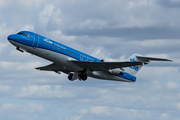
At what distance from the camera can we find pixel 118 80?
5653 centimetres

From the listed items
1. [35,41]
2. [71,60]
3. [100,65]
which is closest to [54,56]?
[71,60]

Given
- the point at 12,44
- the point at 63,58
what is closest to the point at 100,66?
the point at 63,58

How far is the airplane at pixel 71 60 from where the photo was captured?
45.9 m

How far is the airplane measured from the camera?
45.9 metres

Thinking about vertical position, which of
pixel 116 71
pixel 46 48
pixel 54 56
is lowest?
pixel 54 56

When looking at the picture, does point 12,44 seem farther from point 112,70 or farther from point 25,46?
point 112,70

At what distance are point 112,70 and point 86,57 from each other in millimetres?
4916

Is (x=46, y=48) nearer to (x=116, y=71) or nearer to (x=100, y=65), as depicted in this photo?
(x=100, y=65)

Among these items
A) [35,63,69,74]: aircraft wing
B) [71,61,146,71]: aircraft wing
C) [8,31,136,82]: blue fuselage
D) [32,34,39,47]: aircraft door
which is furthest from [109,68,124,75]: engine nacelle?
[32,34,39,47]: aircraft door

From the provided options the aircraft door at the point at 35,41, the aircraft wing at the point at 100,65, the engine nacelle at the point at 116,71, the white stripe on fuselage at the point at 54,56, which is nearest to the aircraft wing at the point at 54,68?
the white stripe on fuselage at the point at 54,56

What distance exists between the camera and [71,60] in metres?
49.0

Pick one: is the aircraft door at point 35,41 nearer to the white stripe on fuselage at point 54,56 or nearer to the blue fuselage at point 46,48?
the blue fuselage at point 46,48

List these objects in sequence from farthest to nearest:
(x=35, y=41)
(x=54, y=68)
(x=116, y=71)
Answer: (x=54, y=68), (x=116, y=71), (x=35, y=41)

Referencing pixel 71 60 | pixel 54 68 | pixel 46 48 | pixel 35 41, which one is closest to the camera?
pixel 35 41
